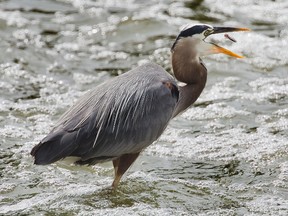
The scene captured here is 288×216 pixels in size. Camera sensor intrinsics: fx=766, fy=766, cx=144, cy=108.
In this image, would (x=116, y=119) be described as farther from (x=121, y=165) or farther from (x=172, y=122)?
(x=172, y=122)

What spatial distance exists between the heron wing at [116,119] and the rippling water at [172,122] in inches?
13.4

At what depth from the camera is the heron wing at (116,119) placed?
194 inches

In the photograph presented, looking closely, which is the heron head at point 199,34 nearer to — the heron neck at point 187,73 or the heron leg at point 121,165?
the heron neck at point 187,73

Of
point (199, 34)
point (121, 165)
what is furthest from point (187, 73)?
point (121, 165)

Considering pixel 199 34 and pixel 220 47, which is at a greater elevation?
pixel 199 34

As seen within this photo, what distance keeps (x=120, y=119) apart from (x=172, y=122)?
144cm

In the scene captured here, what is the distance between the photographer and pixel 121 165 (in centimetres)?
521

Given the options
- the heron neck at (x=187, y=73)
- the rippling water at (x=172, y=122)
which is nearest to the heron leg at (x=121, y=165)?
the rippling water at (x=172, y=122)

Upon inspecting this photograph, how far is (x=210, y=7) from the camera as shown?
354 inches

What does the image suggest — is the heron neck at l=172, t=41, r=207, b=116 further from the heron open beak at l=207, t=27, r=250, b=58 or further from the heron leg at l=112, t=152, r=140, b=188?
the heron leg at l=112, t=152, r=140, b=188

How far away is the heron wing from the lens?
4918 mm

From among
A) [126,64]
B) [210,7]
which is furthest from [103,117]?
[210,7]

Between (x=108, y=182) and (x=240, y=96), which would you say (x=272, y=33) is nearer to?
(x=240, y=96)

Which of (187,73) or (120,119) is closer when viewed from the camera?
(120,119)
